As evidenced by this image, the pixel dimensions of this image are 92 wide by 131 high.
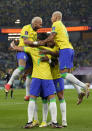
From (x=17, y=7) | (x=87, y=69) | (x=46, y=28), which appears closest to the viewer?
(x=87, y=69)

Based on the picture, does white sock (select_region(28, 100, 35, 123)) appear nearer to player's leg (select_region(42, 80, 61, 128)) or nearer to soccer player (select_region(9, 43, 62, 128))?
soccer player (select_region(9, 43, 62, 128))

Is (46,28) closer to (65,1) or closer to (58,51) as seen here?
(65,1)

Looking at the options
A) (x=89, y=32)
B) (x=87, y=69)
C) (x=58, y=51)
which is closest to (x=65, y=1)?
(x=89, y=32)

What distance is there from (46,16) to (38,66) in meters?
50.0

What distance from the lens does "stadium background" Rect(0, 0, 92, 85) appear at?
59125mm

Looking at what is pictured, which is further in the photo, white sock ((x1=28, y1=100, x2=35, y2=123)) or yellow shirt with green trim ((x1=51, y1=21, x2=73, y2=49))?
yellow shirt with green trim ((x1=51, y1=21, x2=73, y2=49))

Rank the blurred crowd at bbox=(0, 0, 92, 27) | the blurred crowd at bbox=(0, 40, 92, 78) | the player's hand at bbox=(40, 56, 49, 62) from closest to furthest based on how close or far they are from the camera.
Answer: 1. the player's hand at bbox=(40, 56, 49, 62)
2. the blurred crowd at bbox=(0, 40, 92, 78)
3. the blurred crowd at bbox=(0, 0, 92, 27)

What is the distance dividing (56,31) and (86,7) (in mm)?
52409

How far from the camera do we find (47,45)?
976 cm

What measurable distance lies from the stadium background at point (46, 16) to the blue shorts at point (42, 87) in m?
47.9

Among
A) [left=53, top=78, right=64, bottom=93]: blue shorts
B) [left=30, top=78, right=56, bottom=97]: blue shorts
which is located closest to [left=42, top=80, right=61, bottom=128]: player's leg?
[left=30, top=78, right=56, bottom=97]: blue shorts

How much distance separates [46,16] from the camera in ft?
194

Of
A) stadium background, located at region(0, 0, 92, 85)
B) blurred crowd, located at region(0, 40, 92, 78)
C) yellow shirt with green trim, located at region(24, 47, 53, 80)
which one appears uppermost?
stadium background, located at region(0, 0, 92, 85)

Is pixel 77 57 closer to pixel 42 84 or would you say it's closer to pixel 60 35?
pixel 60 35
